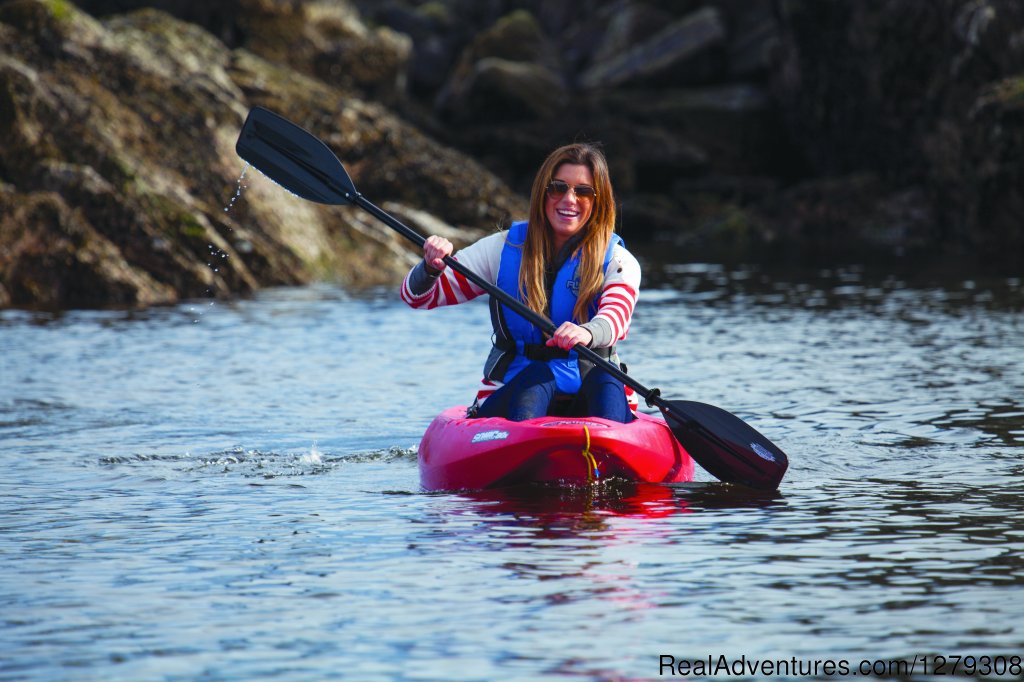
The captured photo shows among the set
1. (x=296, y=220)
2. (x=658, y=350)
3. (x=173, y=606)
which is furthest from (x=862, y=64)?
(x=173, y=606)

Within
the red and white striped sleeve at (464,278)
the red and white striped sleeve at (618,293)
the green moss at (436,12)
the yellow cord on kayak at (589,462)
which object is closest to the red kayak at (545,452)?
the yellow cord on kayak at (589,462)

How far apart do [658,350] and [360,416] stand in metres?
4.16

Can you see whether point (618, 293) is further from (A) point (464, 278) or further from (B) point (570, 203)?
(A) point (464, 278)

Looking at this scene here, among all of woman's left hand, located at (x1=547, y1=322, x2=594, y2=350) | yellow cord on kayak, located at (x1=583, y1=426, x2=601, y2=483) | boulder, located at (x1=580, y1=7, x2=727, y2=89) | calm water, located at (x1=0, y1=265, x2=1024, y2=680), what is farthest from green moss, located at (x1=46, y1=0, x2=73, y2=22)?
boulder, located at (x1=580, y1=7, x2=727, y2=89)

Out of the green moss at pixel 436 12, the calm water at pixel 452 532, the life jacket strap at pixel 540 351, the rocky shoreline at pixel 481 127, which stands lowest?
the calm water at pixel 452 532

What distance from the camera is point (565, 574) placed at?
18.0 feet

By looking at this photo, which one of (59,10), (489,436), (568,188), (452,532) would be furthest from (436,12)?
(452,532)

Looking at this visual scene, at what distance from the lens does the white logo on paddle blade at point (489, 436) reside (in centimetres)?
705

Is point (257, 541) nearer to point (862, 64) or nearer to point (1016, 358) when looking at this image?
point (1016, 358)

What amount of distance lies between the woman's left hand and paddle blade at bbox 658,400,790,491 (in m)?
0.70

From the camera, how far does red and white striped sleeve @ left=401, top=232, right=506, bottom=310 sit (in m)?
7.62

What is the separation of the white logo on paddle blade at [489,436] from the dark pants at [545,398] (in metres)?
0.15

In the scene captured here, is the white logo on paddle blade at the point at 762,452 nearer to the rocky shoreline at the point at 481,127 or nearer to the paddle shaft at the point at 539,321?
the paddle shaft at the point at 539,321

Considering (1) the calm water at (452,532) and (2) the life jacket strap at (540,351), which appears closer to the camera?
(1) the calm water at (452,532)
